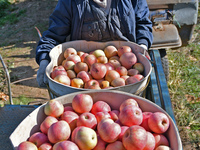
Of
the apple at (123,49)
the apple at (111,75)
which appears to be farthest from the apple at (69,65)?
the apple at (123,49)

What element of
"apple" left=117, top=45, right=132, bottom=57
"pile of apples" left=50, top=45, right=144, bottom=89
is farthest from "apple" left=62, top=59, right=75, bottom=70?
"apple" left=117, top=45, right=132, bottom=57

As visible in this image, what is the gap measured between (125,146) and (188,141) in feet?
6.59

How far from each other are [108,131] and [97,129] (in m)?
0.13

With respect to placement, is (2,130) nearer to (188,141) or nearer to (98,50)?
(98,50)

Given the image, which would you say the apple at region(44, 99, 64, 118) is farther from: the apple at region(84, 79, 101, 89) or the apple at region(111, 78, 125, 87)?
the apple at region(111, 78, 125, 87)

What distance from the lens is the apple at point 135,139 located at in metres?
1.09

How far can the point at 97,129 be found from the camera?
1285 mm

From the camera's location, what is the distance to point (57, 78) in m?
1.72

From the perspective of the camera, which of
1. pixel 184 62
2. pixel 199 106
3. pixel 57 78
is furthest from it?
pixel 184 62

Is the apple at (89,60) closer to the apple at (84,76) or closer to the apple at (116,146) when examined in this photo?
the apple at (84,76)

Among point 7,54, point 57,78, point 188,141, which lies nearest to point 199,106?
point 188,141

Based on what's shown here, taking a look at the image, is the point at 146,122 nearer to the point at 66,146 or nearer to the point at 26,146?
the point at 66,146

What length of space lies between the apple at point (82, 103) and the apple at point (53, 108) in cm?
9

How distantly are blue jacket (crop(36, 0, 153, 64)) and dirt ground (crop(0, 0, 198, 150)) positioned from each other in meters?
0.99
